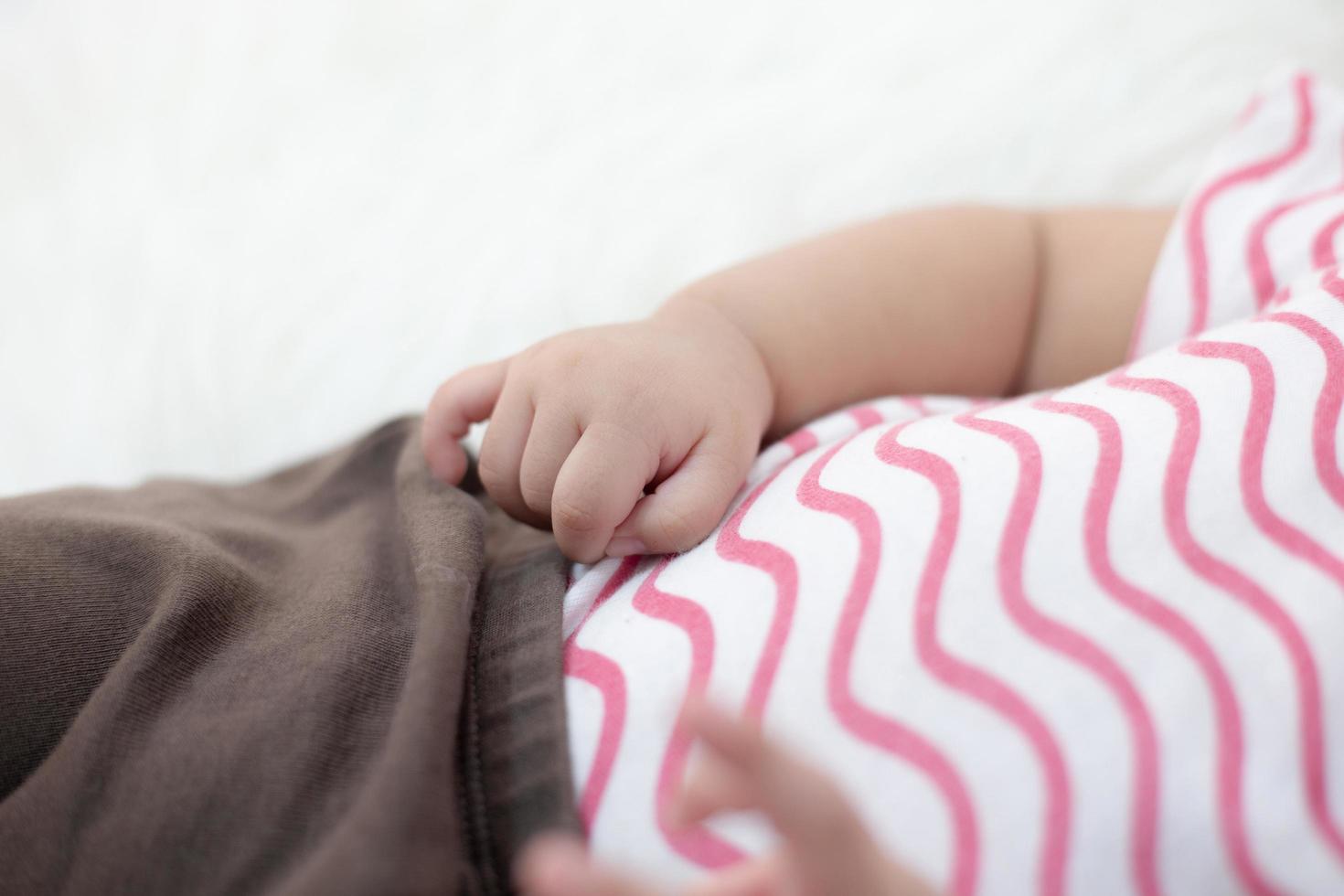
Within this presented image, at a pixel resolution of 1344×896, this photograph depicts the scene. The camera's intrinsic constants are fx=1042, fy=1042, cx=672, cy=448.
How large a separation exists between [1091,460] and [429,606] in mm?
280

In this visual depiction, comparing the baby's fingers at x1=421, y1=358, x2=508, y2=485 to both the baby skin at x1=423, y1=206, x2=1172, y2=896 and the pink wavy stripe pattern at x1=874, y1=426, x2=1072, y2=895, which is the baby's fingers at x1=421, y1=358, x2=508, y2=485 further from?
the pink wavy stripe pattern at x1=874, y1=426, x2=1072, y2=895

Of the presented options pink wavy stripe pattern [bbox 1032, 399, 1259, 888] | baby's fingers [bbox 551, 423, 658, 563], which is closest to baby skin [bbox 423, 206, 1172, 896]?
baby's fingers [bbox 551, 423, 658, 563]

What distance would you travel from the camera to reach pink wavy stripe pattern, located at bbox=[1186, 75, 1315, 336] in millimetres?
615

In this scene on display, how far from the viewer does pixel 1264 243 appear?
59 cm

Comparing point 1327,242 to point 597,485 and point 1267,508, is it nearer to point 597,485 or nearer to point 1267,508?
point 1267,508

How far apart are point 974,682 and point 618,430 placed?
19cm

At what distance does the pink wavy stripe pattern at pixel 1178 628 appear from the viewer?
343 millimetres

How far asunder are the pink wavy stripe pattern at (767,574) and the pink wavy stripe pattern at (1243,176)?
30 centimetres

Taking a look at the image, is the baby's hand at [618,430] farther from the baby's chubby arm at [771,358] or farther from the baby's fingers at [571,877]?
the baby's fingers at [571,877]

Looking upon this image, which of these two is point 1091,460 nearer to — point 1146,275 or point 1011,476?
point 1011,476

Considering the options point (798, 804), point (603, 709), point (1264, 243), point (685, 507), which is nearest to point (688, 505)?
point (685, 507)

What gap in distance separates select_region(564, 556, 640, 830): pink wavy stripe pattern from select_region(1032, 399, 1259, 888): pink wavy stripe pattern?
0.19 m

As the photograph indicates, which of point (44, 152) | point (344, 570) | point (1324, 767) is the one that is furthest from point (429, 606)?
point (44, 152)

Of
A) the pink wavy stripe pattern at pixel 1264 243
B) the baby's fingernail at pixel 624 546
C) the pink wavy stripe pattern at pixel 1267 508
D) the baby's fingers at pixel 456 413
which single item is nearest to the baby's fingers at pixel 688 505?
the baby's fingernail at pixel 624 546
